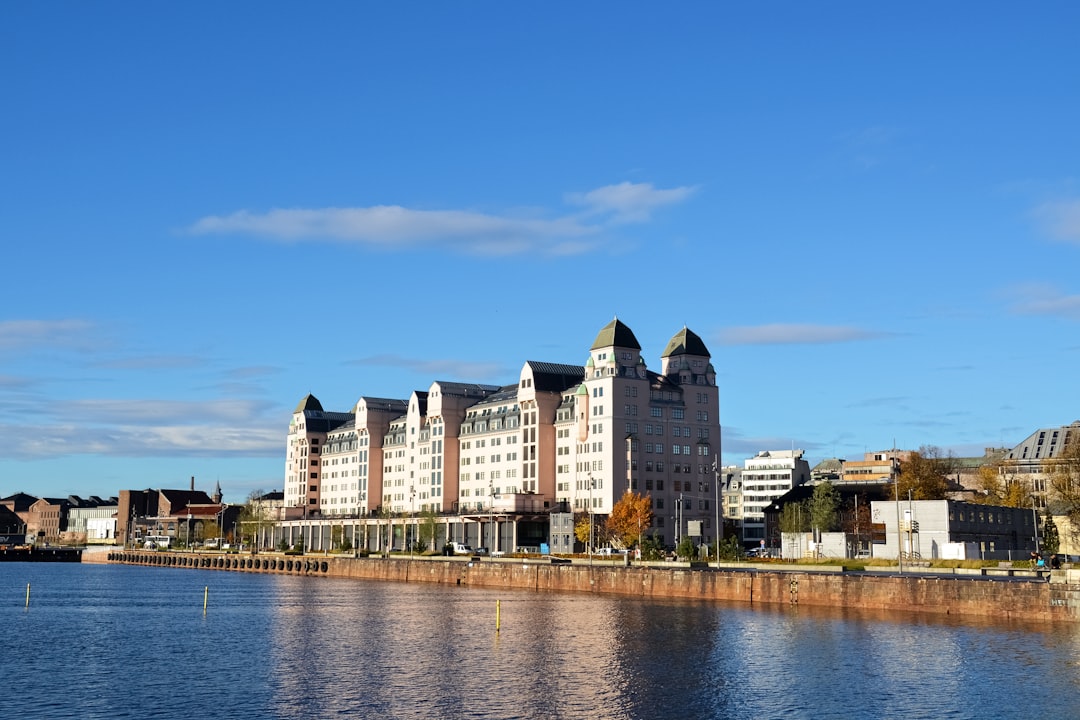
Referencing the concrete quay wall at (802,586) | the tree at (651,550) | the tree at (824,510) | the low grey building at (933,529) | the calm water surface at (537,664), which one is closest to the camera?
the calm water surface at (537,664)

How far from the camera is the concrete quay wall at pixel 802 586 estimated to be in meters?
88.9

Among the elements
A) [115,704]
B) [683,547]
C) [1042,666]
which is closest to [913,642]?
[1042,666]

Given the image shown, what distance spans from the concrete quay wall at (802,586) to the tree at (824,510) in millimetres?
45001

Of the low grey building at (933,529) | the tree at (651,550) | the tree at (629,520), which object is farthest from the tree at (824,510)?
the tree at (629,520)

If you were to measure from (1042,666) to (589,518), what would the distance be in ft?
430

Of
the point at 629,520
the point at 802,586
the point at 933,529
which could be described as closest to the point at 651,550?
the point at 629,520

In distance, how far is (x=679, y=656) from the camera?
2933 inches

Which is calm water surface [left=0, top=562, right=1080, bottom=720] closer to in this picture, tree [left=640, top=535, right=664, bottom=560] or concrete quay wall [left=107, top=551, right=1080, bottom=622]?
concrete quay wall [left=107, top=551, right=1080, bottom=622]

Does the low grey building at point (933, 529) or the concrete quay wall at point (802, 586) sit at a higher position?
the low grey building at point (933, 529)

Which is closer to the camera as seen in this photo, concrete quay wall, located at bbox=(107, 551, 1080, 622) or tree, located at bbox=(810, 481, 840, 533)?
concrete quay wall, located at bbox=(107, 551, 1080, 622)

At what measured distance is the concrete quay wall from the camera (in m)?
88.9

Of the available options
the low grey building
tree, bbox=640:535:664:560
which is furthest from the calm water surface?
tree, bbox=640:535:664:560

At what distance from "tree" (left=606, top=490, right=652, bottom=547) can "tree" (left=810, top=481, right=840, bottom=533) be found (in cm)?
2678

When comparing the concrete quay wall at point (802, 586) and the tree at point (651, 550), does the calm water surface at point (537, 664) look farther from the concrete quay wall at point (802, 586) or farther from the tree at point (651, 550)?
the tree at point (651, 550)
